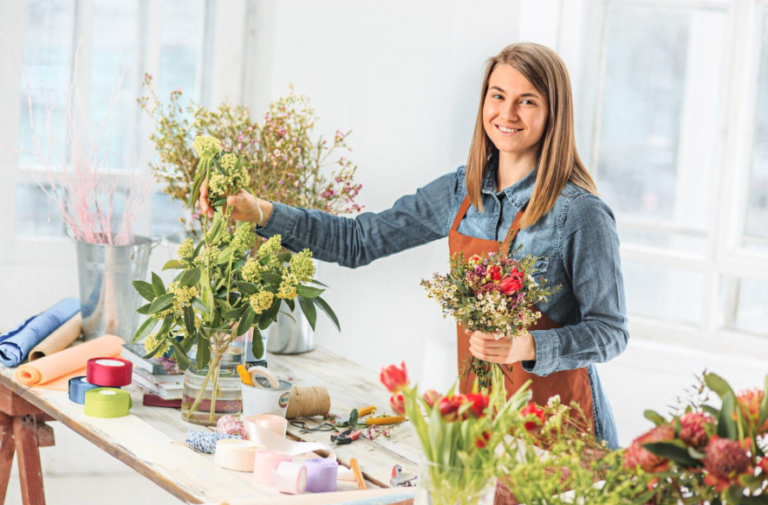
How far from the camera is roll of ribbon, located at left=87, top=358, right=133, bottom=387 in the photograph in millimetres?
2123

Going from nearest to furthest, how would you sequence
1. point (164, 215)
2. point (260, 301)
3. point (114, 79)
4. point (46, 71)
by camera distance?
point (260, 301) < point (46, 71) < point (114, 79) < point (164, 215)

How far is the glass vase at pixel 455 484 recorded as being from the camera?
1.12 metres

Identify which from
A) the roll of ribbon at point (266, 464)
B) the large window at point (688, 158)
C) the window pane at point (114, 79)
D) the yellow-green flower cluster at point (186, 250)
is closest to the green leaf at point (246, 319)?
the yellow-green flower cluster at point (186, 250)

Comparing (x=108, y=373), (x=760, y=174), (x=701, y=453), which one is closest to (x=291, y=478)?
(x=108, y=373)

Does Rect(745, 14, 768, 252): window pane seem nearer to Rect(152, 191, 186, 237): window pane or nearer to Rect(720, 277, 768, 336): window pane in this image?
Rect(720, 277, 768, 336): window pane

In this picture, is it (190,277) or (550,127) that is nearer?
(190,277)

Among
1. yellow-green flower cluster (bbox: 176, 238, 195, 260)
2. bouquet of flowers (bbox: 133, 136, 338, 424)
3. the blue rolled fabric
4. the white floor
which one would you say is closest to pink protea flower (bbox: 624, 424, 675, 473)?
bouquet of flowers (bbox: 133, 136, 338, 424)

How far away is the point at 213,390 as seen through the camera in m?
2.00

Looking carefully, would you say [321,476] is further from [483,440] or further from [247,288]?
[483,440]

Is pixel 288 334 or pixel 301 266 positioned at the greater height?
pixel 301 266

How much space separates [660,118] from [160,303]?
10.1ft

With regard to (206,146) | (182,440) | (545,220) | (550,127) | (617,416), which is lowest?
(617,416)

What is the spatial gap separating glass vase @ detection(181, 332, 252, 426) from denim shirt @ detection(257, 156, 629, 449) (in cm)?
42

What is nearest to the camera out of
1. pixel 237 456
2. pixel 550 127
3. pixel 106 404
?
pixel 237 456
